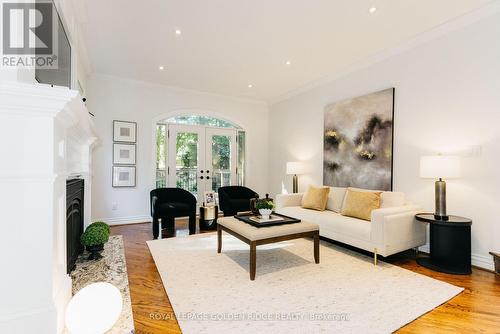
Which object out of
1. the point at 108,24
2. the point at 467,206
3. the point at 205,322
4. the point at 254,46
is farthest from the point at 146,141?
the point at 467,206

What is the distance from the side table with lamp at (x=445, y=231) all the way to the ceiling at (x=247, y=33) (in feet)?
5.79

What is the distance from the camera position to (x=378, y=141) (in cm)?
390

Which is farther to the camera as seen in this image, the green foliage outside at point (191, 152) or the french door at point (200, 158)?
the french door at point (200, 158)

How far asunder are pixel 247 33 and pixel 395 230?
3108 mm

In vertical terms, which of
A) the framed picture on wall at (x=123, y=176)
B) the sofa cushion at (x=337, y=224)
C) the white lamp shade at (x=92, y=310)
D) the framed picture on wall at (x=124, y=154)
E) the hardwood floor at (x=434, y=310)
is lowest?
the hardwood floor at (x=434, y=310)

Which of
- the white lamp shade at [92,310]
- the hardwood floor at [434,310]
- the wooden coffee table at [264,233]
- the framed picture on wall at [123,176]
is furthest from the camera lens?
the framed picture on wall at [123,176]

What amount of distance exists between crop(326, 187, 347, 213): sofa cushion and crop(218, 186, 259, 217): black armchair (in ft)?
5.13

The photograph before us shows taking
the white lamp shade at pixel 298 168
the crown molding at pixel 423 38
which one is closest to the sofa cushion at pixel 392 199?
the white lamp shade at pixel 298 168

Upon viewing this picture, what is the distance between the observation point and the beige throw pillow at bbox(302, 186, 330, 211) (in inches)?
161

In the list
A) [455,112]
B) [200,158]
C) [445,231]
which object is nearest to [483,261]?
[445,231]

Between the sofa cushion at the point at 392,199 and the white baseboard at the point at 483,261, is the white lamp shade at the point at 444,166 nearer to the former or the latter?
the sofa cushion at the point at 392,199

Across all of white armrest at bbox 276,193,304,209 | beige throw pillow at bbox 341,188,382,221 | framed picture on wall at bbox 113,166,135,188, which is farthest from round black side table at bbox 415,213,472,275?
framed picture on wall at bbox 113,166,135,188

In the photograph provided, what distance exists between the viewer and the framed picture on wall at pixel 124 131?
→ 4945 mm

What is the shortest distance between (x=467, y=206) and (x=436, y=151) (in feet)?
2.48
